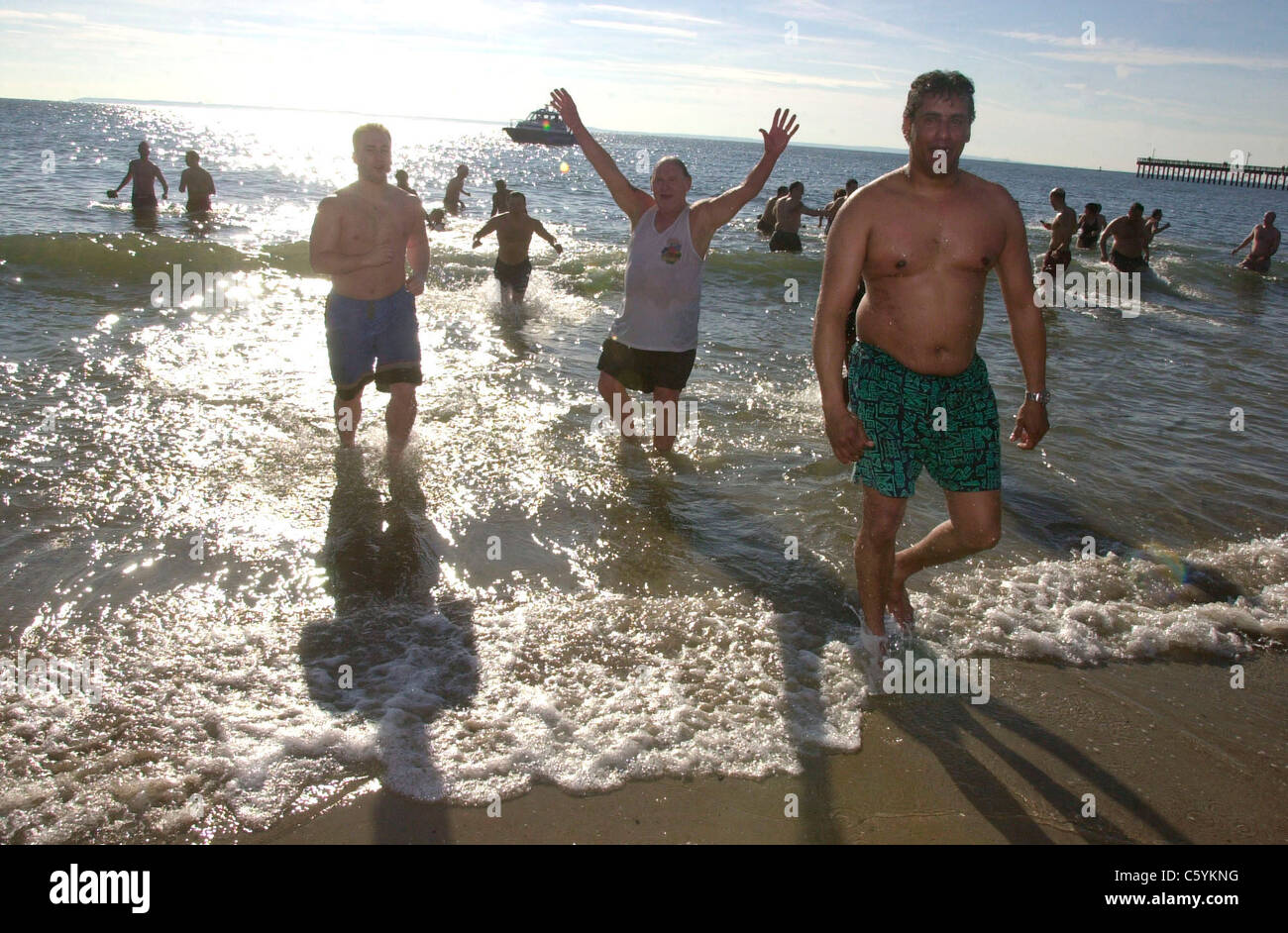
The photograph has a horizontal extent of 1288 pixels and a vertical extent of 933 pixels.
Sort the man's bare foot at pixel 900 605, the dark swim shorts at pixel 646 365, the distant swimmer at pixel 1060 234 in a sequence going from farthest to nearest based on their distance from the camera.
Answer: the distant swimmer at pixel 1060 234 < the dark swim shorts at pixel 646 365 < the man's bare foot at pixel 900 605

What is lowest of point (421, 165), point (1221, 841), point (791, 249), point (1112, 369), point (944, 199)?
point (1221, 841)

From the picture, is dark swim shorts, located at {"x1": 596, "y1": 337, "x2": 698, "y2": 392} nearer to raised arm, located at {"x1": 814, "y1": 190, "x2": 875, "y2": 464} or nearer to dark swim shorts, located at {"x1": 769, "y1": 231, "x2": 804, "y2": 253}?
raised arm, located at {"x1": 814, "y1": 190, "x2": 875, "y2": 464}

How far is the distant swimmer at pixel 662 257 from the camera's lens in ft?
16.5

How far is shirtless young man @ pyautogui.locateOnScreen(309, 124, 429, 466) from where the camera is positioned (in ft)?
16.4

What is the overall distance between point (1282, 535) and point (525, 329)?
23.9 ft

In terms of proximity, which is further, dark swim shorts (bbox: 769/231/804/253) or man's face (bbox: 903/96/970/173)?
dark swim shorts (bbox: 769/231/804/253)

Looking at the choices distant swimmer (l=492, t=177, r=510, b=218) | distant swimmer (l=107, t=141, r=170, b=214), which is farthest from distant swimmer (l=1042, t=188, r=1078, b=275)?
distant swimmer (l=107, t=141, r=170, b=214)

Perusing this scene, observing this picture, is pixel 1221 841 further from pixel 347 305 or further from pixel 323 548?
pixel 347 305

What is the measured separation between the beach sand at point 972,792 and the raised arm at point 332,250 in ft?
11.1

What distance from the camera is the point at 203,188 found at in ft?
60.5

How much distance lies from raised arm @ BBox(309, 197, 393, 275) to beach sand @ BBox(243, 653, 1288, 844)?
11.1ft

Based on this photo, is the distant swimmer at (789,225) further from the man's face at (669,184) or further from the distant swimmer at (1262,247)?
the man's face at (669,184)

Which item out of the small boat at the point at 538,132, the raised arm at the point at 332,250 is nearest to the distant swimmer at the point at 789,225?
the raised arm at the point at 332,250

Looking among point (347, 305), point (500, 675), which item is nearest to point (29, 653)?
point (500, 675)
